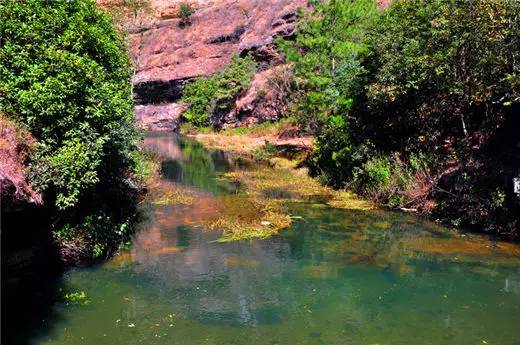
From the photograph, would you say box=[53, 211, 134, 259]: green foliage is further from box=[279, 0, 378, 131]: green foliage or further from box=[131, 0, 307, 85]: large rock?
box=[131, 0, 307, 85]: large rock

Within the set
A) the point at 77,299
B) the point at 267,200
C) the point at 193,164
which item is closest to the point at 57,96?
the point at 77,299

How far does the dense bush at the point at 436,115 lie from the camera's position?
1686 cm

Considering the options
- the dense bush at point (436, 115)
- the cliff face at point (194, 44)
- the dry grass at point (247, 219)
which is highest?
the cliff face at point (194, 44)

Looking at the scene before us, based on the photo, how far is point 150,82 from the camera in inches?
3063

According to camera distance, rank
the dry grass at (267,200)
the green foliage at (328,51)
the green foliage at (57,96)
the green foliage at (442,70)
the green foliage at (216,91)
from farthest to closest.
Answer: the green foliage at (216,91) → the green foliage at (328,51) → the dry grass at (267,200) → the green foliage at (442,70) → the green foliage at (57,96)

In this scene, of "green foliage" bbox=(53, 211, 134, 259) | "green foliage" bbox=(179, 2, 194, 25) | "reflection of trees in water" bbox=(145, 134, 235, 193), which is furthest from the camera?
"green foliage" bbox=(179, 2, 194, 25)

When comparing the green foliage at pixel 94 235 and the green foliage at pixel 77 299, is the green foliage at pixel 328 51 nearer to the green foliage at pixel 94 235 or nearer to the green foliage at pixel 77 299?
the green foliage at pixel 94 235

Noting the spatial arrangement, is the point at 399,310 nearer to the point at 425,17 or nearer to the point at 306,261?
the point at 306,261

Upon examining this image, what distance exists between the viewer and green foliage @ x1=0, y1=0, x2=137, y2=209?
40.7ft

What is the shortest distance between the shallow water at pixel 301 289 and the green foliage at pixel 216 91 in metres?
45.0

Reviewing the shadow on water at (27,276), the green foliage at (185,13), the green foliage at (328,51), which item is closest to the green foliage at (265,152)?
the green foliage at (328,51)

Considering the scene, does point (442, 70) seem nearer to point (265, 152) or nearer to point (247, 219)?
point (247, 219)

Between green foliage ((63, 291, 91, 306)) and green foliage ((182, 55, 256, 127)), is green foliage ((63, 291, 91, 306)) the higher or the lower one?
the lower one

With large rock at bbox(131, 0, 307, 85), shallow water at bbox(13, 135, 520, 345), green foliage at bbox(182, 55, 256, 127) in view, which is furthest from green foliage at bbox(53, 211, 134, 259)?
large rock at bbox(131, 0, 307, 85)
